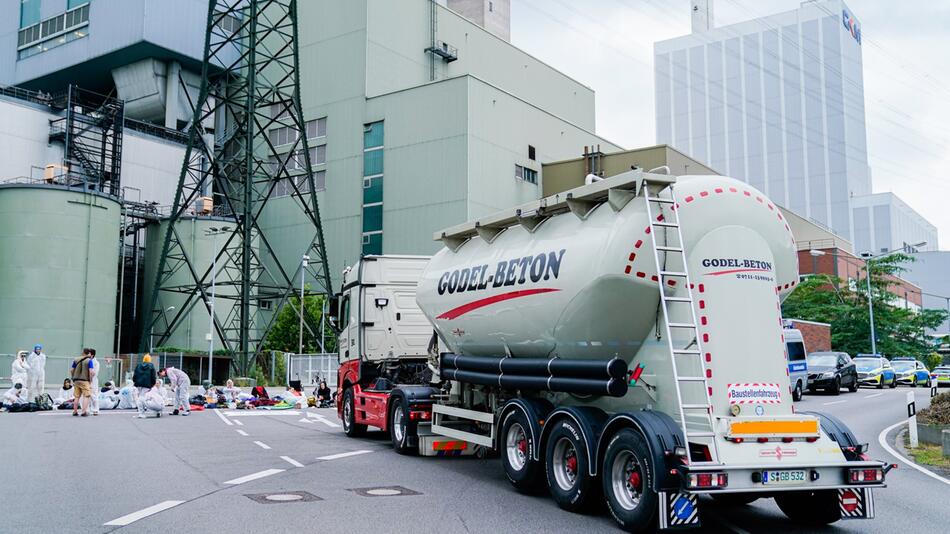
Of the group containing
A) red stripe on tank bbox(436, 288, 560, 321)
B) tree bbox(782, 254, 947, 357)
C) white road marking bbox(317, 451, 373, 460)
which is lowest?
white road marking bbox(317, 451, 373, 460)

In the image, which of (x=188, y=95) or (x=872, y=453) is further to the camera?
(x=188, y=95)

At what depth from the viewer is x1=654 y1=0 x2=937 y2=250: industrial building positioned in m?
137

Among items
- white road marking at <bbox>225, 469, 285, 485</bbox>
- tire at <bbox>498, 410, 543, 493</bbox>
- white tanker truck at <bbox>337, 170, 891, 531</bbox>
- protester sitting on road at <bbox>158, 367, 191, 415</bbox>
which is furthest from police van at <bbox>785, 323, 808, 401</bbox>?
white road marking at <bbox>225, 469, 285, 485</bbox>

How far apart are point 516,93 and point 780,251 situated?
5625 centimetres

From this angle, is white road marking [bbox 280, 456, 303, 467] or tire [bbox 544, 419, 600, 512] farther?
white road marking [bbox 280, 456, 303, 467]

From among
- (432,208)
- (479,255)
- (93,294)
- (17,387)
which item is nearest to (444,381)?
(479,255)

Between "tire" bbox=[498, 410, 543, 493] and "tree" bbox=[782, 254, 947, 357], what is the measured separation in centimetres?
4688

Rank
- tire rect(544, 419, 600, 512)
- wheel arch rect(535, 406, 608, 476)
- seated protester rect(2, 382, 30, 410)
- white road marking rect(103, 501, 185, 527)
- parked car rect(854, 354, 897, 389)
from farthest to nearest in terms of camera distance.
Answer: parked car rect(854, 354, 897, 389)
seated protester rect(2, 382, 30, 410)
tire rect(544, 419, 600, 512)
wheel arch rect(535, 406, 608, 476)
white road marking rect(103, 501, 185, 527)

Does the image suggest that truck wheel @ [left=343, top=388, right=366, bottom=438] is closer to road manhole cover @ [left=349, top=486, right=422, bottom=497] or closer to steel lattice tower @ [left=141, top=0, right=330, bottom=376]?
road manhole cover @ [left=349, top=486, right=422, bottom=497]

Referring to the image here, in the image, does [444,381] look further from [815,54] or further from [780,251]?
[815,54]

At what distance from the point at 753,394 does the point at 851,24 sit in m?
150

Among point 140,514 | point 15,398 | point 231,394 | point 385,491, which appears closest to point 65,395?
point 15,398

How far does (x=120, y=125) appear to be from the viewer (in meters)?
55.4

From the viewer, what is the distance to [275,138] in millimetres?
58562
